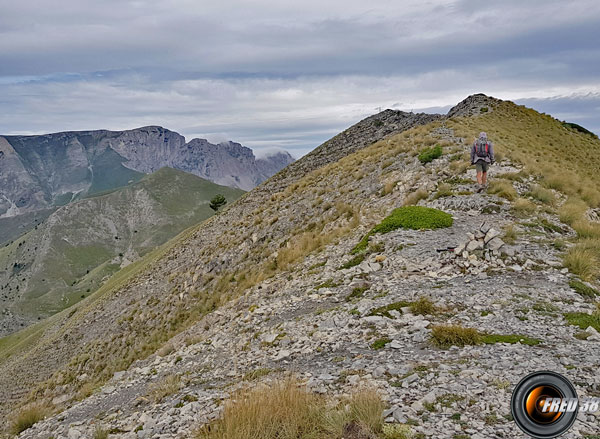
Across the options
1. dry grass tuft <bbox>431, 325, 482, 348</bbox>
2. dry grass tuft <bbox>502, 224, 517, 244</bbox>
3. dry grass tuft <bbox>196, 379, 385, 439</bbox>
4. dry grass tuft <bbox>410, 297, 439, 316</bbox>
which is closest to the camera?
dry grass tuft <bbox>196, 379, 385, 439</bbox>

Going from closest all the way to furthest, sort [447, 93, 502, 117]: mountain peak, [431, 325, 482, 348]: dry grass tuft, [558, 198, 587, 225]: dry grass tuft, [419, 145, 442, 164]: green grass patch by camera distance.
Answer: [431, 325, 482, 348]: dry grass tuft → [558, 198, 587, 225]: dry grass tuft → [419, 145, 442, 164]: green grass patch → [447, 93, 502, 117]: mountain peak

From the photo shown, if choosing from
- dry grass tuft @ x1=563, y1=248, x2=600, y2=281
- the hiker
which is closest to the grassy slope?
dry grass tuft @ x1=563, y1=248, x2=600, y2=281

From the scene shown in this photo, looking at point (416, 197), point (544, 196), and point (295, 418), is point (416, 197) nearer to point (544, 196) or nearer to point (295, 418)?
point (544, 196)

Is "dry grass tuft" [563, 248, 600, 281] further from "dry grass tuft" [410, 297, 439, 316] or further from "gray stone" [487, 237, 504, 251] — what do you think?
"dry grass tuft" [410, 297, 439, 316]

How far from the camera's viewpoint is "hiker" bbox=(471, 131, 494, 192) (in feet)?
61.6

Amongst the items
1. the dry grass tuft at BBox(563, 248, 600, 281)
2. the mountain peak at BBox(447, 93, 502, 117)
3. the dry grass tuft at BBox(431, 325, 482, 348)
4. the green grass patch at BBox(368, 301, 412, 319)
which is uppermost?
the mountain peak at BBox(447, 93, 502, 117)

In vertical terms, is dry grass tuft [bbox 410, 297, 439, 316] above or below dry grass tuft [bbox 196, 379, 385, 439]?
above

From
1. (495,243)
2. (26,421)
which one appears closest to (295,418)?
(495,243)

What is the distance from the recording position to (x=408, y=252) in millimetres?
14195

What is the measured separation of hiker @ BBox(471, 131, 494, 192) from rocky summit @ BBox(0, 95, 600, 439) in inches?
27.1

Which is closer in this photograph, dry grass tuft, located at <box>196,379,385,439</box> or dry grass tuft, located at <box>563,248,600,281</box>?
dry grass tuft, located at <box>196,379,385,439</box>

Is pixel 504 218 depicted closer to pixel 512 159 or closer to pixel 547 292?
pixel 547 292

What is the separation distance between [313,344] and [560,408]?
6.01m

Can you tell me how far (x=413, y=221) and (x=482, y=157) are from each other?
593 centimetres
